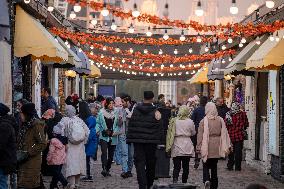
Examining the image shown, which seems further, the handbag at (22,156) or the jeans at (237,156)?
the jeans at (237,156)

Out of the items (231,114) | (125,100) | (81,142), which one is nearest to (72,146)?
(81,142)

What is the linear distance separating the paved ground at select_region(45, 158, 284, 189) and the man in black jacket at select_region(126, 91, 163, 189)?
2.30 metres

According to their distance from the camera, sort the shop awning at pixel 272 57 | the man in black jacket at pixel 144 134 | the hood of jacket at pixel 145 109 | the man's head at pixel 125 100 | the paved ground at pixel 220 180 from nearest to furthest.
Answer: the man in black jacket at pixel 144 134 < the hood of jacket at pixel 145 109 < the paved ground at pixel 220 180 < the shop awning at pixel 272 57 < the man's head at pixel 125 100

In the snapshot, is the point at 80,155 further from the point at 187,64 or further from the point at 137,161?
the point at 187,64

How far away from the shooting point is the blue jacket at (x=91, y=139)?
18.2 m

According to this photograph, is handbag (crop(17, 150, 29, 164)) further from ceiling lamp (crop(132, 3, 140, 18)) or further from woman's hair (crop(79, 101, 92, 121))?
ceiling lamp (crop(132, 3, 140, 18))

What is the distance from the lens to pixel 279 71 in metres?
20.8

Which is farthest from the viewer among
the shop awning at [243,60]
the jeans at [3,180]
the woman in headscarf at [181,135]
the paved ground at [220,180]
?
the shop awning at [243,60]

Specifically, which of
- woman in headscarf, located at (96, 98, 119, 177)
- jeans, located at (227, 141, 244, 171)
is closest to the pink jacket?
woman in headscarf, located at (96, 98, 119, 177)

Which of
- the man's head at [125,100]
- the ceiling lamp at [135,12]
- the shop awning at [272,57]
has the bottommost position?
the man's head at [125,100]

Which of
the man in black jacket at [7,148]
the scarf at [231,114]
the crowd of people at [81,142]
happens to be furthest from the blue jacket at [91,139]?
the man in black jacket at [7,148]

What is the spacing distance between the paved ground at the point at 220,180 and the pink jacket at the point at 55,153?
7.82 ft

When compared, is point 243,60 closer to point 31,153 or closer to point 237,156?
point 237,156

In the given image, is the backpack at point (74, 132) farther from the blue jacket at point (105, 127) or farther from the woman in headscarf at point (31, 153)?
the blue jacket at point (105, 127)
